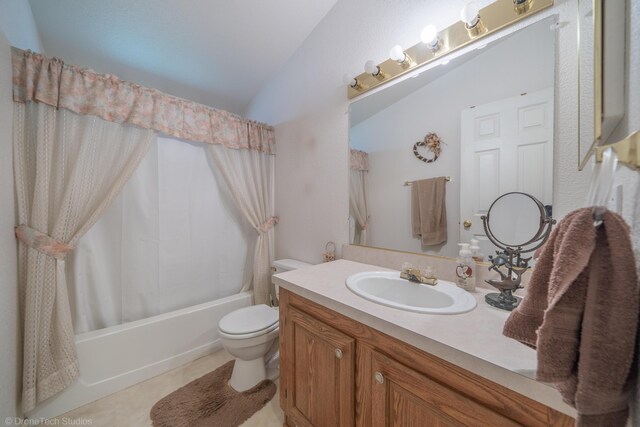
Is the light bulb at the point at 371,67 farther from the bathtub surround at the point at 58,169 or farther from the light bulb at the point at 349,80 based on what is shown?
the bathtub surround at the point at 58,169

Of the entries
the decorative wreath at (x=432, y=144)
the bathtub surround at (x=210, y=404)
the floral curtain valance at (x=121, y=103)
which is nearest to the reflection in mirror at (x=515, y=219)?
the decorative wreath at (x=432, y=144)

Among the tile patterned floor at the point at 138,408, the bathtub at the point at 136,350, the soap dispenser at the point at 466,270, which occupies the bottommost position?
the tile patterned floor at the point at 138,408

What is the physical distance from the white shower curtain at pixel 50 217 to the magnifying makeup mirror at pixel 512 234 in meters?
2.18

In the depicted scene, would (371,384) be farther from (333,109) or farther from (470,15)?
(333,109)

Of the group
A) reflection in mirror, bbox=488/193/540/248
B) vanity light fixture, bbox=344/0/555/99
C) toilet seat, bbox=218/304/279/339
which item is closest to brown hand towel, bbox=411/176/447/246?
reflection in mirror, bbox=488/193/540/248

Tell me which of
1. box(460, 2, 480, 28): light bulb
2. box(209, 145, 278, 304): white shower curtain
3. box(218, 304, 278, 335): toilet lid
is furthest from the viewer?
box(209, 145, 278, 304): white shower curtain

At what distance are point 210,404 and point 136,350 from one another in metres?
0.66

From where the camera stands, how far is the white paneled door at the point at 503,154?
88cm

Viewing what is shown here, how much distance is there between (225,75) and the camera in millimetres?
2111

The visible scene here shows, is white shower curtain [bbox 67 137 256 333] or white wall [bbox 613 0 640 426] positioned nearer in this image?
white wall [bbox 613 0 640 426]

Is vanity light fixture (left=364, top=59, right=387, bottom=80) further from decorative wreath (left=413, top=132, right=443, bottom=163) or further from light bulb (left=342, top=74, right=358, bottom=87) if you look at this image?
decorative wreath (left=413, top=132, right=443, bottom=163)

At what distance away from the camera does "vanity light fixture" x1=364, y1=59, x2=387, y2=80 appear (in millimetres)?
1313

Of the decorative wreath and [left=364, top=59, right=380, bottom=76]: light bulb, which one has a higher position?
[left=364, top=59, right=380, bottom=76]: light bulb

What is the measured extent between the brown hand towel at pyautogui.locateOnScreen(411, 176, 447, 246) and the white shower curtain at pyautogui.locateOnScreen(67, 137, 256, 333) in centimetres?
160
